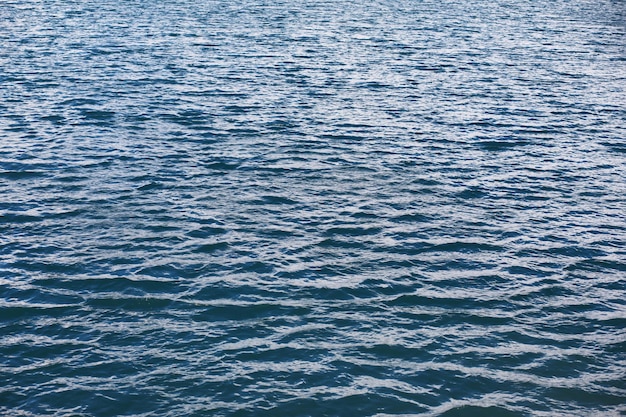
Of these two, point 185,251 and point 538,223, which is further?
point 538,223

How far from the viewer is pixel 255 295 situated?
30.1 meters

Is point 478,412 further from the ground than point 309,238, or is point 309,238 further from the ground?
point 309,238

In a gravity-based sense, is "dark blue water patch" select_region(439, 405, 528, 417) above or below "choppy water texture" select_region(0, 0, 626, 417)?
below

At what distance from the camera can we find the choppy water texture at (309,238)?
2517 cm

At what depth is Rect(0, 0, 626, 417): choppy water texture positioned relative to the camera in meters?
25.2

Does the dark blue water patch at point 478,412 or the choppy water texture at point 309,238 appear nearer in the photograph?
the dark blue water patch at point 478,412

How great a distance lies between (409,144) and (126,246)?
21500 millimetres

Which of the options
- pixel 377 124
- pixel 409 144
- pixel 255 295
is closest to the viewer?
pixel 255 295

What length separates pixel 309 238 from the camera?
3522cm

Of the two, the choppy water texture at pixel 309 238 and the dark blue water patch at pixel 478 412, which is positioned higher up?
the choppy water texture at pixel 309 238

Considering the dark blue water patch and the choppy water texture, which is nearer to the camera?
the dark blue water patch

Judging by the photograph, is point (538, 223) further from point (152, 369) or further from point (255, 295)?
point (152, 369)

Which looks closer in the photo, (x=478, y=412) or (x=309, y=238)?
(x=478, y=412)

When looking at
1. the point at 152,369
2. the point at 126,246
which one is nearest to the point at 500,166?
the point at 126,246
